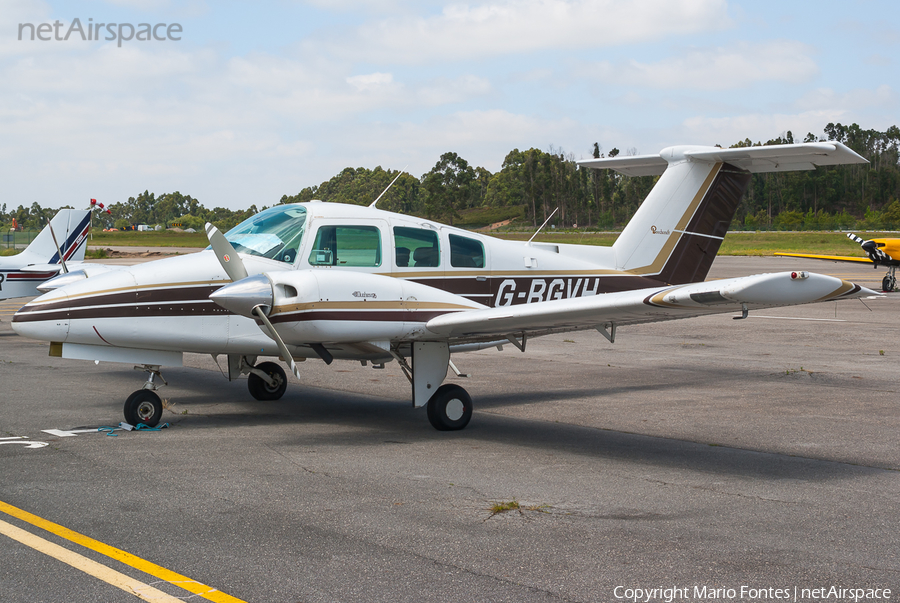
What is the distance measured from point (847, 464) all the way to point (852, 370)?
21.2 feet

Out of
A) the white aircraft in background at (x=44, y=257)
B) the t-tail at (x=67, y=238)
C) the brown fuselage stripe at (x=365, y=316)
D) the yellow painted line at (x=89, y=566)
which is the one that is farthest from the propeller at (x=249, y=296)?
the t-tail at (x=67, y=238)

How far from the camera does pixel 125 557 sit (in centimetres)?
471

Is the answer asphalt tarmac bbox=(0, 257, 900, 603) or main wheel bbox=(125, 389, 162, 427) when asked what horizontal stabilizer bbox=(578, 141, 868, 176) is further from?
main wheel bbox=(125, 389, 162, 427)

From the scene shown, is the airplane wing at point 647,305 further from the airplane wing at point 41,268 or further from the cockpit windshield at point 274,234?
the airplane wing at point 41,268

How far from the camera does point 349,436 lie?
341 inches

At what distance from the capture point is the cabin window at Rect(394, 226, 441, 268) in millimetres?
9367

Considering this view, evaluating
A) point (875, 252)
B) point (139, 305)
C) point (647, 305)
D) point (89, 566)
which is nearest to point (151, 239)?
point (875, 252)

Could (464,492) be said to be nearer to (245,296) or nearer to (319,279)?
(319,279)

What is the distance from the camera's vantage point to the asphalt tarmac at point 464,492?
175 inches

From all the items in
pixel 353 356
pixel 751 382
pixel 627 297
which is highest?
pixel 627 297

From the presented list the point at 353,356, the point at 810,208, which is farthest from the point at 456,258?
the point at 810,208

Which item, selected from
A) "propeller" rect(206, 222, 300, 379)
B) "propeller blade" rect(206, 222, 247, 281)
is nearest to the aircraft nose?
"propeller" rect(206, 222, 300, 379)

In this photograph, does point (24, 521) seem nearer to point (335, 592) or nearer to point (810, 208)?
point (335, 592)

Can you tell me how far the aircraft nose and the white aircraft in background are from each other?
49.6 feet
